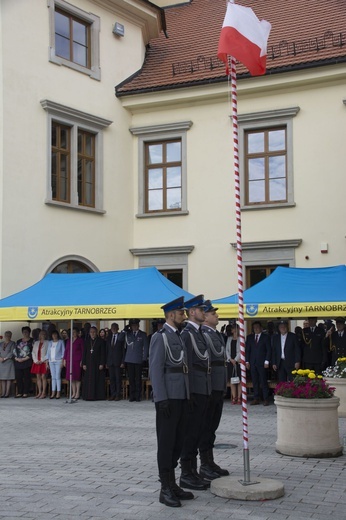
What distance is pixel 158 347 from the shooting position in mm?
7762

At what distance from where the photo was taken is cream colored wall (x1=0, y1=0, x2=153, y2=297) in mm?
19906

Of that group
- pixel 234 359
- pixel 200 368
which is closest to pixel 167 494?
pixel 200 368

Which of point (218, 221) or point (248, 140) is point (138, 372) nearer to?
point (218, 221)

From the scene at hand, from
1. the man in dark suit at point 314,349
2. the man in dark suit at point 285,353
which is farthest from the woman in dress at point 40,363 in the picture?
the man in dark suit at point 314,349

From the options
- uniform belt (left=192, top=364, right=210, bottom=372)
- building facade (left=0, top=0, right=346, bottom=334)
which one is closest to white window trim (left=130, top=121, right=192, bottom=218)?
building facade (left=0, top=0, right=346, bottom=334)

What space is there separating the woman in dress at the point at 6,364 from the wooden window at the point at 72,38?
8291mm

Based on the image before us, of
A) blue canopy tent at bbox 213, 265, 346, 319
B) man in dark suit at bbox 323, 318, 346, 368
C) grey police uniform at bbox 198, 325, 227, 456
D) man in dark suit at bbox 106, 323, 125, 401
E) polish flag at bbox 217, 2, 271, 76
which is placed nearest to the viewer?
polish flag at bbox 217, 2, 271, 76

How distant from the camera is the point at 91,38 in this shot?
23.1 metres

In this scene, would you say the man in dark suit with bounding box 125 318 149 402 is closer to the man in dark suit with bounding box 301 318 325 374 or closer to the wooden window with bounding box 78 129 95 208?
the man in dark suit with bounding box 301 318 325 374

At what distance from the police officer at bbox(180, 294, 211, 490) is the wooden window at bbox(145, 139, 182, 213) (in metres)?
15.4

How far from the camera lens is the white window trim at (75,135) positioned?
69.3 feet

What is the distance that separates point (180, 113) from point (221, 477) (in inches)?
658

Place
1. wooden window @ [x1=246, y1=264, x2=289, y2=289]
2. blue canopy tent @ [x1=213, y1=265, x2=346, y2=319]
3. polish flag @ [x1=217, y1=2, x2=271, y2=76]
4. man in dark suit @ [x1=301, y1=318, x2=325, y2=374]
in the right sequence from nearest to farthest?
polish flag @ [x1=217, y1=2, x2=271, y2=76], blue canopy tent @ [x1=213, y1=265, x2=346, y2=319], man in dark suit @ [x1=301, y1=318, x2=325, y2=374], wooden window @ [x1=246, y1=264, x2=289, y2=289]

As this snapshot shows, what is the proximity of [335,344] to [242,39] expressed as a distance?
996 centimetres
